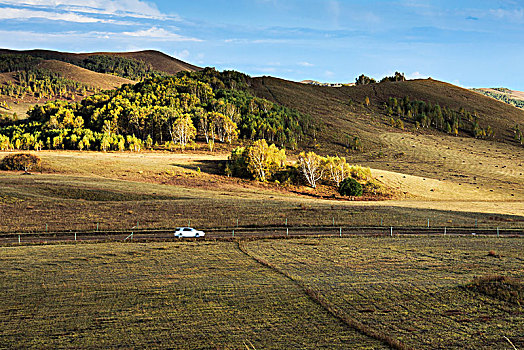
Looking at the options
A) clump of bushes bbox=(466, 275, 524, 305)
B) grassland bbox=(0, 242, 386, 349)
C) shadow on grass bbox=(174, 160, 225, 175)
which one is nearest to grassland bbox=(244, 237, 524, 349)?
clump of bushes bbox=(466, 275, 524, 305)

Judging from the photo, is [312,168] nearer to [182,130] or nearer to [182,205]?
[182,205]

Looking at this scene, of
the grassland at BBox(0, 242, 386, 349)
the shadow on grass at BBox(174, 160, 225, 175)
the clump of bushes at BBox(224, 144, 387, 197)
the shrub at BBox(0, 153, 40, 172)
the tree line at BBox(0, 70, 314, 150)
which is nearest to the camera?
the grassland at BBox(0, 242, 386, 349)

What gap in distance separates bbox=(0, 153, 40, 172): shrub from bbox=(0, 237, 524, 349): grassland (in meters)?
60.1

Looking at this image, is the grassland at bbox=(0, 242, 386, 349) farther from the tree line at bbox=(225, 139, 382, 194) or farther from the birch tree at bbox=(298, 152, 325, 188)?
the tree line at bbox=(225, 139, 382, 194)

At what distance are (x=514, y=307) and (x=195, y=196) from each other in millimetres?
56467

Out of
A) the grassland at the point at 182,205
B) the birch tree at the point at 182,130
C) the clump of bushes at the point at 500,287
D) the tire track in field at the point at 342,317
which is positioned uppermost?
the birch tree at the point at 182,130

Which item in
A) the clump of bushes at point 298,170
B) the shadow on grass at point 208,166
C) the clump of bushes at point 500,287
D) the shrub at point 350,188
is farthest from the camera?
the shadow on grass at point 208,166

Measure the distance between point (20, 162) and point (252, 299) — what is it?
84535 mm

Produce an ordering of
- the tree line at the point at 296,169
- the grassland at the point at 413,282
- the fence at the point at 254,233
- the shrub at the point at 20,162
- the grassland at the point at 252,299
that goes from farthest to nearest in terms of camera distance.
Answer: the tree line at the point at 296,169, the shrub at the point at 20,162, the fence at the point at 254,233, the grassland at the point at 413,282, the grassland at the point at 252,299

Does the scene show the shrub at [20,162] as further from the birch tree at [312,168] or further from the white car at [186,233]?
the white car at [186,233]

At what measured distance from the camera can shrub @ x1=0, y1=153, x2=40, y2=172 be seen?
91.2m

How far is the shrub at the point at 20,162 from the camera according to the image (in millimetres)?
91250

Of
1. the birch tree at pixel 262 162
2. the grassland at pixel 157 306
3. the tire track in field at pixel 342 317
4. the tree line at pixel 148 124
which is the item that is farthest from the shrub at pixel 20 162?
the tire track in field at pixel 342 317

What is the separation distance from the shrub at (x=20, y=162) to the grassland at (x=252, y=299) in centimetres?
6010
